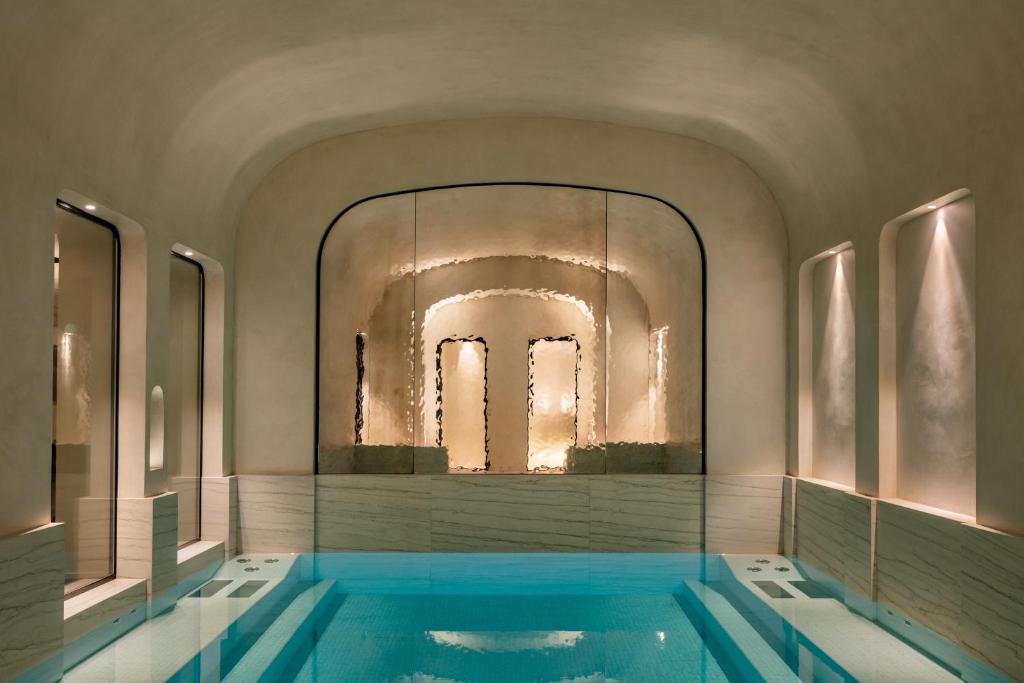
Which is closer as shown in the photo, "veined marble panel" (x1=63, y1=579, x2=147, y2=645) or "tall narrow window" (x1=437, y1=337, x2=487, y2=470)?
"veined marble panel" (x1=63, y1=579, x2=147, y2=645)

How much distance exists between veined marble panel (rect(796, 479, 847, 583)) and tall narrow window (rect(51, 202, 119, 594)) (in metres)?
6.00

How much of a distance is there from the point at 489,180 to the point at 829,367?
4004 millimetres

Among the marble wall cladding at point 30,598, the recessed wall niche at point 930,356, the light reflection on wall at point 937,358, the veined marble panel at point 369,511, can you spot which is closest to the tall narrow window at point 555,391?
the veined marble panel at point 369,511

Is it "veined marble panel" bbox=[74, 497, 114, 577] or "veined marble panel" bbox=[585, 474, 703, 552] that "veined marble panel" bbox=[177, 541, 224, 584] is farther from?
"veined marble panel" bbox=[585, 474, 703, 552]

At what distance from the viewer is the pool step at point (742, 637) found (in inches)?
227

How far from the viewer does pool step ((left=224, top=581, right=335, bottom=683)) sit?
5.75 m

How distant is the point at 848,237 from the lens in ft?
27.8

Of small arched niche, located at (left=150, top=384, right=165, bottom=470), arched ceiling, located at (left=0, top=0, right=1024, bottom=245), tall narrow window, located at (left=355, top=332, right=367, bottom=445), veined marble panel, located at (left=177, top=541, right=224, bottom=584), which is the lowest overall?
veined marble panel, located at (left=177, top=541, right=224, bottom=584)

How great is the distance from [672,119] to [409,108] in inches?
105

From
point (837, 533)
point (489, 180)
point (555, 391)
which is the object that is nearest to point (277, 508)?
point (555, 391)

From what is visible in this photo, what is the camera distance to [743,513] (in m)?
10.1

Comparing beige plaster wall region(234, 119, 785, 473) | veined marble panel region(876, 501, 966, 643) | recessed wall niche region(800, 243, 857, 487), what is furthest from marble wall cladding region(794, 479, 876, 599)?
beige plaster wall region(234, 119, 785, 473)

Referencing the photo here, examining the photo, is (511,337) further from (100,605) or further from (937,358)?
(100,605)

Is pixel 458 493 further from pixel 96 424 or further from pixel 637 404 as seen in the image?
pixel 96 424
